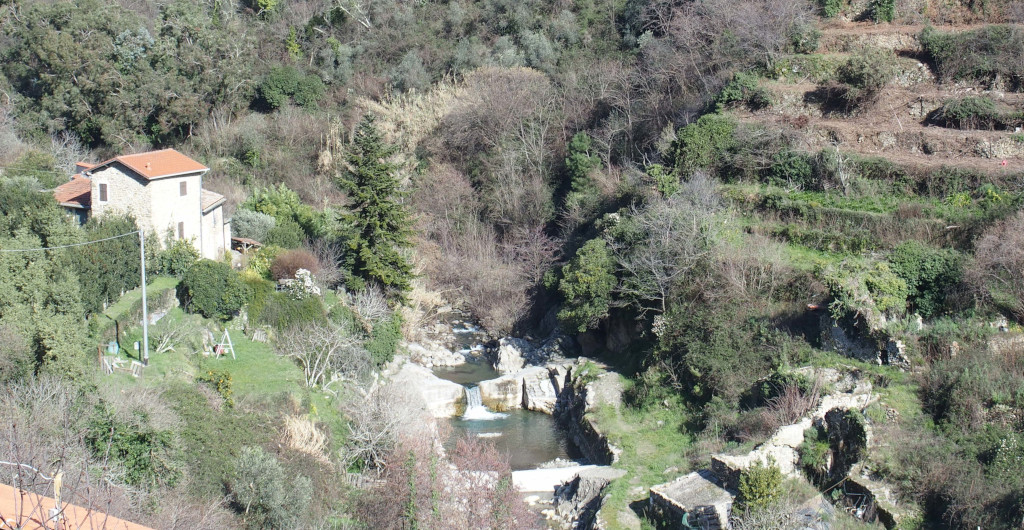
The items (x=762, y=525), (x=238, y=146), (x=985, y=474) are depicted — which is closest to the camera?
(x=762, y=525)

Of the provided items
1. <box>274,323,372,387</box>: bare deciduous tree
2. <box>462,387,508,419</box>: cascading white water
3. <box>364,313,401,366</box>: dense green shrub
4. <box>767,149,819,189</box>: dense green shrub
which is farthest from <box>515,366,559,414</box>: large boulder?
<box>767,149,819,189</box>: dense green shrub

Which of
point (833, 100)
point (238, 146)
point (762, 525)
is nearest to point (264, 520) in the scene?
point (762, 525)

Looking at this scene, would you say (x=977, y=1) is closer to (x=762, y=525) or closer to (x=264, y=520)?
(x=762, y=525)

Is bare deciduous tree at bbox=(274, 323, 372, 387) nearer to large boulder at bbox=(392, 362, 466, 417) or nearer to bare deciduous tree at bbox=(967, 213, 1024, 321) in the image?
large boulder at bbox=(392, 362, 466, 417)

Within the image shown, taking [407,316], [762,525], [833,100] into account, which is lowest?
[407,316]

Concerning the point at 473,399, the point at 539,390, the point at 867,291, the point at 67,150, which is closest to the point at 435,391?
the point at 473,399

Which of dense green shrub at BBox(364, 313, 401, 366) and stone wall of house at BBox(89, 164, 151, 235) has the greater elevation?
stone wall of house at BBox(89, 164, 151, 235)

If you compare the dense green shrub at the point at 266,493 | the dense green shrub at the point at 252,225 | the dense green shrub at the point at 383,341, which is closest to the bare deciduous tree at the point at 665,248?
the dense green shrub at the point at 383,341
